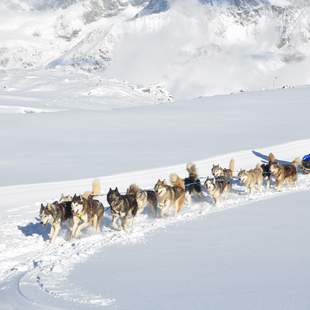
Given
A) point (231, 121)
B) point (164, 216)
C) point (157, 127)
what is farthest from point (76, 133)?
point (164, 216)

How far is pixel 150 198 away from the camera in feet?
35.1

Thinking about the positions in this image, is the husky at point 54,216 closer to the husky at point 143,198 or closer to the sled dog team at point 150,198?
the sled dog team at point 150,198

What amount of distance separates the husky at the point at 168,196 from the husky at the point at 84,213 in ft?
3.93

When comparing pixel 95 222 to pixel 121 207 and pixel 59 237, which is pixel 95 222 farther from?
pixel 59 237

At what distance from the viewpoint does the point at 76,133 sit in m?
19.5

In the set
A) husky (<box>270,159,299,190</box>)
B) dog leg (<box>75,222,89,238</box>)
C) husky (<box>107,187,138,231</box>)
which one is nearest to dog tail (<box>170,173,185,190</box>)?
husky (<box>107,187,138,231</box>)

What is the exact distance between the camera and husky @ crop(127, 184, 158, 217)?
34.4 ft

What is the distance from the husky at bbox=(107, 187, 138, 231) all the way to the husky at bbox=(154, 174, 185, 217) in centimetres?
83

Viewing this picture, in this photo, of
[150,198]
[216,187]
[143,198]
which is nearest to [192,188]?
[216,187]

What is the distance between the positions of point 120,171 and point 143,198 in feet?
10.0

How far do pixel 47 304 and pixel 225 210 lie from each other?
5.29 meters

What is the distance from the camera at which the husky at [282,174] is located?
13109 millimetres

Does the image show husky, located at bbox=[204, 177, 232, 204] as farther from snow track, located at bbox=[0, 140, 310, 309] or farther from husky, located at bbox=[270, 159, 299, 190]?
husky, located at bbox=[270, 159, 299, 190]

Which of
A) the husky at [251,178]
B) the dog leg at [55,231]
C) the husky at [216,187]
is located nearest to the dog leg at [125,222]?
the dog leg at [55,231]
